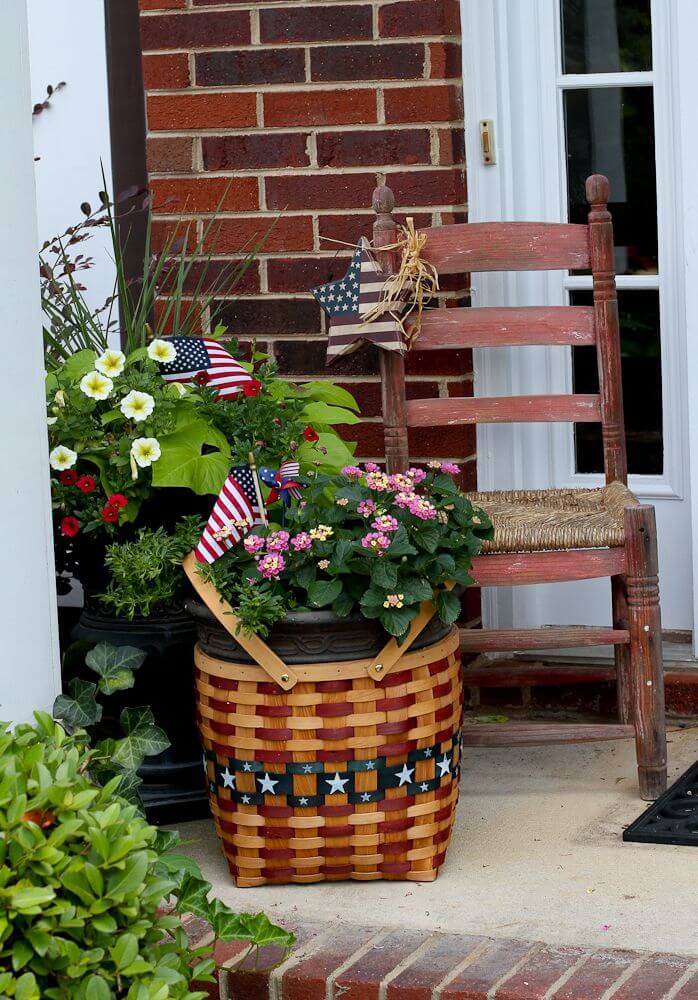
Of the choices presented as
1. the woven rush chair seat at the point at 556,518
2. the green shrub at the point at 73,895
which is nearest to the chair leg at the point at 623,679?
the woven rush chair seat at the point at 556,518

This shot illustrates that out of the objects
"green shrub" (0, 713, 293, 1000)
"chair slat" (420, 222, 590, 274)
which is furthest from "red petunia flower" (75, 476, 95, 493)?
"chair slat" (420, 222, 590, 274)

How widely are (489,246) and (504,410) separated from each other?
35 cm

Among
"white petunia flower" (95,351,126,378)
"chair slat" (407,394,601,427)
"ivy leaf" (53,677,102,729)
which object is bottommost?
"ivy leaf" (53,677,102,729)

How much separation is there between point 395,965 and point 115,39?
2.48 metres

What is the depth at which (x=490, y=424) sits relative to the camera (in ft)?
10.7

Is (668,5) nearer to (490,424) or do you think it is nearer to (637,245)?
(637,245)

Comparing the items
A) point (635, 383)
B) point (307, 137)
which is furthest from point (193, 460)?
point (635, 383)

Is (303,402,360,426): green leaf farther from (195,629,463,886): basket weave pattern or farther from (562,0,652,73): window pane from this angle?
(562,0,652,73): window pane

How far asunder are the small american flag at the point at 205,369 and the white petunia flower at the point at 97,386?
13cm

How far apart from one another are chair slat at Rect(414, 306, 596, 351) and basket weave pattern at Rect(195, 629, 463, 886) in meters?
0.84

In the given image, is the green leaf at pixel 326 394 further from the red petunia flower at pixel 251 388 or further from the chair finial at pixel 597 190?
the chair finial at pixel 597 190

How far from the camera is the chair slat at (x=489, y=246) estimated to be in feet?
9.71

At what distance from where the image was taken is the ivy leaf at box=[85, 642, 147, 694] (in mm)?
2373

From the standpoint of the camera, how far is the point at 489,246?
296 centimetres
